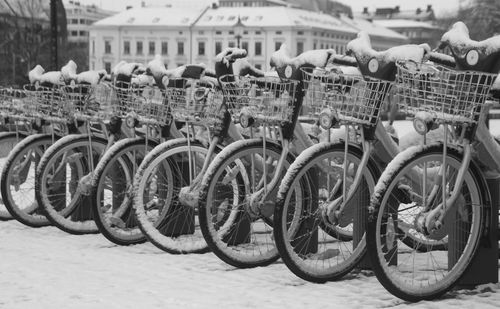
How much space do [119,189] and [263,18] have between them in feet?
307

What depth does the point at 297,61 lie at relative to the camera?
4.83 metres

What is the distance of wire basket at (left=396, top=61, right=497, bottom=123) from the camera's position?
4098 millimetres

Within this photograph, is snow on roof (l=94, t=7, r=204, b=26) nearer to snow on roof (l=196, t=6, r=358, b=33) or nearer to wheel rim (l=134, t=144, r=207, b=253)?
snow on roof (l=196, t=6, r=358, b=33)

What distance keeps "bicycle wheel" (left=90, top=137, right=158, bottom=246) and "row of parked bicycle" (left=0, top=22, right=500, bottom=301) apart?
0.01 metres

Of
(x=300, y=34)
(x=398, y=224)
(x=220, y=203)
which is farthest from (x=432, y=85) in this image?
(x=300, y=34)

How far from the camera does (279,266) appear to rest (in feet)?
16.8

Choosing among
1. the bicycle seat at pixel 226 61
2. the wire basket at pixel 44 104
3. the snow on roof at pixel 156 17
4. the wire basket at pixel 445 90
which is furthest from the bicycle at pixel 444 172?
the snow on roof at pixel 156 17

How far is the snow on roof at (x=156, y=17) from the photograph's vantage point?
100938 millimetres

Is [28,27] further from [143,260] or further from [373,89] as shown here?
[373,89]

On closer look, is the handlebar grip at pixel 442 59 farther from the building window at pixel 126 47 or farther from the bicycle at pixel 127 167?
the building window at pixel 126 47

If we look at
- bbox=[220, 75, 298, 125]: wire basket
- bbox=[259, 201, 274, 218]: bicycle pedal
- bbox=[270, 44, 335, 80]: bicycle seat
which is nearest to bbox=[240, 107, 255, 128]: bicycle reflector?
bbox=[220, 75, 298, 125]: wire basket

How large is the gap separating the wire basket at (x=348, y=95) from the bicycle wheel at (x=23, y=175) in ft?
8.25

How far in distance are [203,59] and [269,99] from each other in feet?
315

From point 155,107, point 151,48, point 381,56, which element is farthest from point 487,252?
point 151,48
